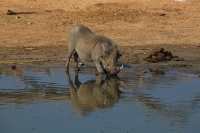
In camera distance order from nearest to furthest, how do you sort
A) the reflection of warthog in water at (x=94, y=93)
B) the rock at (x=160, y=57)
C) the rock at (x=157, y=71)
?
the reflection of warthog in water at (x=94, y=93)
the rock at (x=157, y=71)
the rock at (x=160, y=57)

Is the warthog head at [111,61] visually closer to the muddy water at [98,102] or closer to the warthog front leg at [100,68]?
the warthog front leg at [100,68]

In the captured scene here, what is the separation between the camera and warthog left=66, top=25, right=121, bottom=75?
13.3m

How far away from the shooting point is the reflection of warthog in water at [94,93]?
11.1 metres

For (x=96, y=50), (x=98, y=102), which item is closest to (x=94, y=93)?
(x=98, y=102)

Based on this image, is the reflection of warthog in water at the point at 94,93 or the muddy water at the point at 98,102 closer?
the muddy water at the point at 98,102

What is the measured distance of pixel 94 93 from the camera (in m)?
12.0

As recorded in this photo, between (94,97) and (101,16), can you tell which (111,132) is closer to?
(94,97)

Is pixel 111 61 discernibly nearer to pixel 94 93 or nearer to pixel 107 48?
pixel 107 48

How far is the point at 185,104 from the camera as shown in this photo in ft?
36.7

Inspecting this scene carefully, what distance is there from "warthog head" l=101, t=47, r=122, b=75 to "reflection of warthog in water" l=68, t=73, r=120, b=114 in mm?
139

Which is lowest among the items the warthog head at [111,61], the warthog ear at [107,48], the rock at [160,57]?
the rock at [160,57]

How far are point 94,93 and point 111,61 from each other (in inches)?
56.0

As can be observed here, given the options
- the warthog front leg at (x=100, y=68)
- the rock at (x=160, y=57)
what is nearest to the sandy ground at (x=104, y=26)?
the rock at (x=160, y=57)

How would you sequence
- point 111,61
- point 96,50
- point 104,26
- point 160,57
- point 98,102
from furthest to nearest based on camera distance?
point 104,26
point 160,57
point 96,50
point 111,61
point 98,102
